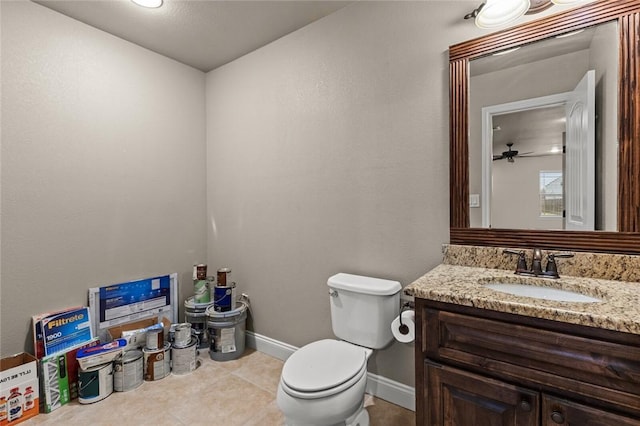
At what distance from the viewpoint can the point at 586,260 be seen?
1289mm

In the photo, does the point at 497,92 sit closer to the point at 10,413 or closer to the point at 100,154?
the point at 100,154

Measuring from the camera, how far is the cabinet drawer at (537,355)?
33.3 inches

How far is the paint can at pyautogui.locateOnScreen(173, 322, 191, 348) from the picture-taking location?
222 centimetres

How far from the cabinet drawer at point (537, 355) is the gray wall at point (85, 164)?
2.22m

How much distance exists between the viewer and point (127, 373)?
199cm

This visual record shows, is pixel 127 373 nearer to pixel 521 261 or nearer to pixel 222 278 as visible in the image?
pixel 222 278

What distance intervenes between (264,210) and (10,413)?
1.81 meters

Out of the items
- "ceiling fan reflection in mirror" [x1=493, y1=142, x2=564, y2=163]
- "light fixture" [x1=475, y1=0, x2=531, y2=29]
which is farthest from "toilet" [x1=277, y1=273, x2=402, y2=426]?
"light fixture" [x1=475, y1=0, x2=531, y2=29]

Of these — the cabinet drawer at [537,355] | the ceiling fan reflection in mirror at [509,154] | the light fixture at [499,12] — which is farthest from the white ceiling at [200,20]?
the cabinet drawer at [537,355]

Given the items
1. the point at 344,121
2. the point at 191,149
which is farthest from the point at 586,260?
the point at 191,149

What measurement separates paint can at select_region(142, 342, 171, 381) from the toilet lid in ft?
3.82

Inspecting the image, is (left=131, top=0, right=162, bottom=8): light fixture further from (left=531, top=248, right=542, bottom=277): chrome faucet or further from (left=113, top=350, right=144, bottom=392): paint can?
(left=531, top=248, right=542, bottom=277): chrome faucet

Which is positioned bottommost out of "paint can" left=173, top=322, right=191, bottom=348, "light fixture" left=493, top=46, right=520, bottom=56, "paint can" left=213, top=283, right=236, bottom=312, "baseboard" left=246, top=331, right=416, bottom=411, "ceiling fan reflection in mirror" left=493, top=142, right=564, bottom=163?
"baseboard" left=246, top=331, right=416, bottom=411

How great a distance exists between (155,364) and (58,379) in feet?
1.67
